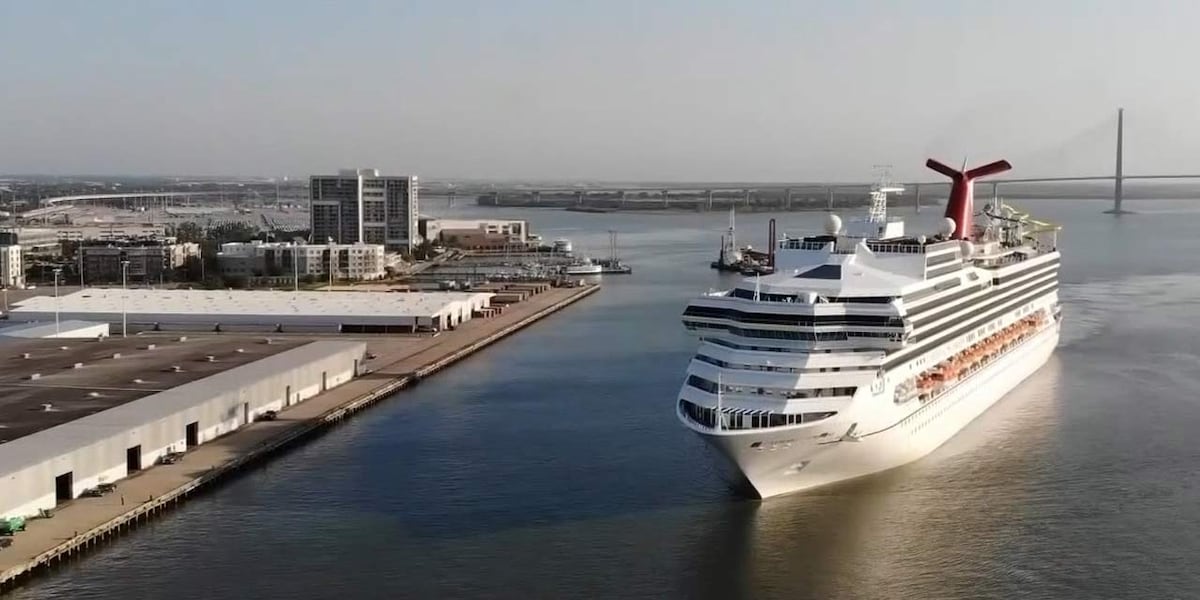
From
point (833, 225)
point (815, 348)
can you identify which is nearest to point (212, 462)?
point (815, 348)

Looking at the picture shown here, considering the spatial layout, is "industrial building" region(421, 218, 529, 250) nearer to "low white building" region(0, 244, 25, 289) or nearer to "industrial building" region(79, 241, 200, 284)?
"industrial building" region(79, 241, 200, 284)

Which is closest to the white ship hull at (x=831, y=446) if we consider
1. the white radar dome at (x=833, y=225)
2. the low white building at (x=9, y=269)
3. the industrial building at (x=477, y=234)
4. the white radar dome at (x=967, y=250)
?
the white radar dome at (x=833, y=225)

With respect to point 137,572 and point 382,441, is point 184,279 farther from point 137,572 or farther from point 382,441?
point 137,572

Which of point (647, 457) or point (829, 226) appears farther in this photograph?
point (829, 226)

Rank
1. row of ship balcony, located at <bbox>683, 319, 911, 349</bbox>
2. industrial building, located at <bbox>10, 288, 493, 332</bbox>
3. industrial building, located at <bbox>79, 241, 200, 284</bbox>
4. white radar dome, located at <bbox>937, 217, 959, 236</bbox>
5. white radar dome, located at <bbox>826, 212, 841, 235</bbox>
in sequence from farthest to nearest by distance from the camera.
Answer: industrial building, located at <bbox>79, 241, 200, 284</bbox>
industrial building, located at <bbox>10, 288, 493, 332</bbox>
white radar dome, located at <bbox>937, 217, 959, 236</bbox>
white radar dome, located at <bbox>826, 212, 841, 235</bbox>
row of ship balcony, located at <bbox>683, 319, 911, 349</bbox>

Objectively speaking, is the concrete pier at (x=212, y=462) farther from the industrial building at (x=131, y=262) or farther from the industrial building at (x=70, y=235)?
the industrial building at (x=70, y=235)

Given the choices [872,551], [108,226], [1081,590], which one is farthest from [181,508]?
[108,226]

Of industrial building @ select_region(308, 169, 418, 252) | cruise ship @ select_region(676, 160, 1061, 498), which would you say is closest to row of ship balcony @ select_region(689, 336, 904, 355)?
cruise ship @ select_region(676, 160, 1061, 498)
